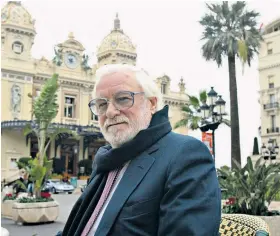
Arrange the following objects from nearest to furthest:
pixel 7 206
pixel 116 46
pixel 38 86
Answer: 1. pixel 7 206
2. pixel 38 86
3. pixel 116 46

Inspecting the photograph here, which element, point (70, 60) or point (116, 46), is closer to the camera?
point (70, 60)

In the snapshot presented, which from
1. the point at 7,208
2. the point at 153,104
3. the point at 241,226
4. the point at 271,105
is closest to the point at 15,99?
the point at 7,208

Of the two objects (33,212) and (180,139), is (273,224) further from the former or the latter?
(33,212)

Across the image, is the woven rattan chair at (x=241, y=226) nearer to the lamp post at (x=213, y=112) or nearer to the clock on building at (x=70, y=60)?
the lamp post at (x=213, y=112)

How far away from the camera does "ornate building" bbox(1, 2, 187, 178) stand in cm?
3434

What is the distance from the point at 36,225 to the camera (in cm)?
1048

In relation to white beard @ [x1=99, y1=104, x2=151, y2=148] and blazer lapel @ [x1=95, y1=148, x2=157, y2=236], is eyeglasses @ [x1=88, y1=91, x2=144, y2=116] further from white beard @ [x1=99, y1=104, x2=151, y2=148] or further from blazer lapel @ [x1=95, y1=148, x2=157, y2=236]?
blazer lapel @ [x1=95, y1=148, x2=157, y2=236]

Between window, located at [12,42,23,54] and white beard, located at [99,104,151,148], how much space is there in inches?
1404

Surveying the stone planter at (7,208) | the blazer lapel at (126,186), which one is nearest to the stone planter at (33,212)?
the stone planter at (7,208)

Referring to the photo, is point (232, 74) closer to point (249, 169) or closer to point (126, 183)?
point (249, 169)

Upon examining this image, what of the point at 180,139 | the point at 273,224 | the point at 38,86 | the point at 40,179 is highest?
the point at 38,86

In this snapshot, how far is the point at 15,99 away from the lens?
34531 millimetres

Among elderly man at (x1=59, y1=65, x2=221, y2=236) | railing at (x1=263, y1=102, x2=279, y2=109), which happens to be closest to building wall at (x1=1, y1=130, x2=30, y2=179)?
railing at (x1=263, y1=102, x2=279, y2=109)

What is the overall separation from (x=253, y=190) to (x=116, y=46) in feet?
127
